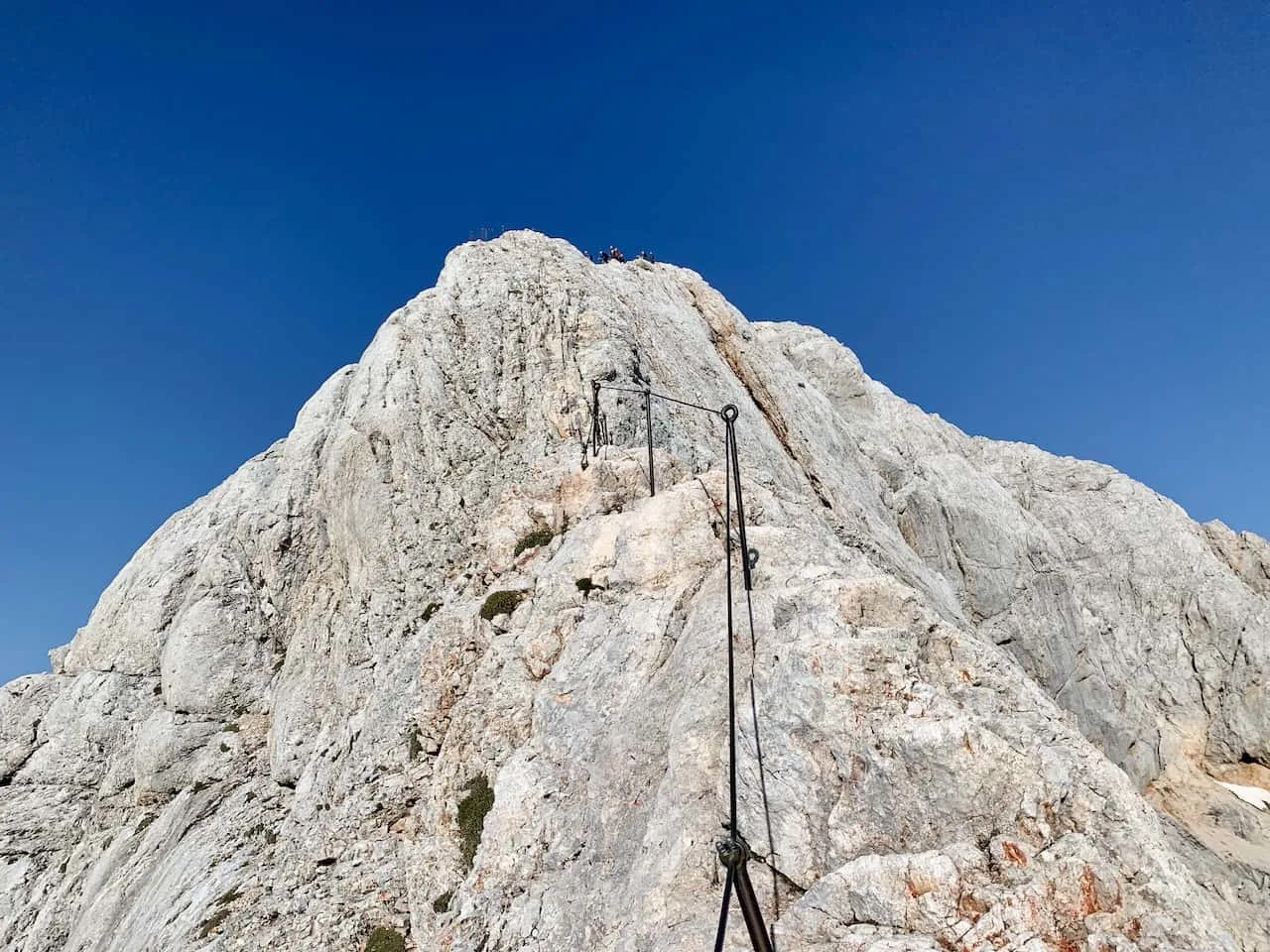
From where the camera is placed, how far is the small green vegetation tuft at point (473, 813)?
61.1 feet

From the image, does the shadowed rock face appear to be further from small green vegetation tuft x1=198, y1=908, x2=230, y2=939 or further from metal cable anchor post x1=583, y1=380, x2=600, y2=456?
metal cable anchor post x1=583, y1=380, x2=600, y2=456

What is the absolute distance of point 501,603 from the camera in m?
23.9

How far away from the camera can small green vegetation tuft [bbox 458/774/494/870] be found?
733 inches

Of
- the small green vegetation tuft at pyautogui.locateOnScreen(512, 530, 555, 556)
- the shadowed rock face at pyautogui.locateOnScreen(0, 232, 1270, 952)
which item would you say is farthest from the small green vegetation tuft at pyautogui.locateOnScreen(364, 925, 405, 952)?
the small green vegetation tuft at pyautogui.locateOnScreen(512, 530, 555, 556)

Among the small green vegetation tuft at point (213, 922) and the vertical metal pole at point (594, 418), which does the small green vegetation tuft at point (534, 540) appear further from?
the small green vegetation tuft at point (213, 922)

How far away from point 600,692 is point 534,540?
855 cm

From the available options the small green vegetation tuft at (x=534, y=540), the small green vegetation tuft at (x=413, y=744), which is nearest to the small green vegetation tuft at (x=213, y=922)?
the small green vegetation tuft at (x=413, y=744)

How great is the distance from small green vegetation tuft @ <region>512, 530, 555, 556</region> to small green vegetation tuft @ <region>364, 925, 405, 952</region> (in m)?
11.7

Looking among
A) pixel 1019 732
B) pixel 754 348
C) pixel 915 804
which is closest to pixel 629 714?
pixel 915 804

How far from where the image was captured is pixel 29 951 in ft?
96.2

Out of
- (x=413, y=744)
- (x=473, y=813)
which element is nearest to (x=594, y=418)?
(x=413, y=744)

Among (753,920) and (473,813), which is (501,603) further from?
(753,920)

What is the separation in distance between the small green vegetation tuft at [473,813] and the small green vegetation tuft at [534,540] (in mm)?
8297

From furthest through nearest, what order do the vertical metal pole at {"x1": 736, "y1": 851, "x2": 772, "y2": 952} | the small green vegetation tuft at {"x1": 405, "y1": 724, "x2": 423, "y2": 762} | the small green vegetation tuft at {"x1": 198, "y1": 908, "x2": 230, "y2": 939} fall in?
the small green vegetation tuft at {"x1": 405, "y1": 724, "x2": 423, "y2": 762} < the small green vegetation tuft at {"x1": 198, "y1": 908, "x2": 230, "y2": 939} < the vertical metal pole at {"x1": 736, "y1": 851, "x2": 772, "y2": 952}
